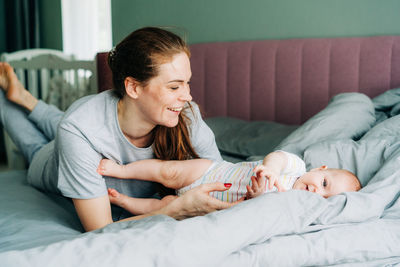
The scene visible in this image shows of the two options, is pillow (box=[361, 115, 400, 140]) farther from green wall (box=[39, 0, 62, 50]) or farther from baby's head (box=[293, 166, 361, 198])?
green wall (box=[39, 0, 62, 50])

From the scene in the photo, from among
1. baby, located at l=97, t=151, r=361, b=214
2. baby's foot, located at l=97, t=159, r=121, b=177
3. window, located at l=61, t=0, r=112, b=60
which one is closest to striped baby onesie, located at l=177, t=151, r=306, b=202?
baby, located at l=97, t=151, r=361, b=214

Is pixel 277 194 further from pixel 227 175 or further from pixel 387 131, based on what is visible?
pixel 387 131

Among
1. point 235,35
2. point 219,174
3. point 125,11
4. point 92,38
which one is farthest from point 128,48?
point 92,38

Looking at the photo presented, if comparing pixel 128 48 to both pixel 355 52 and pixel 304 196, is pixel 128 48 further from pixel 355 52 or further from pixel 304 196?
pixel 355 52

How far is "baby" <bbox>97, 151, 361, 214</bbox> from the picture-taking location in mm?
1274

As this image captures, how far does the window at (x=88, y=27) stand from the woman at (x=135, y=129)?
2.55 metres

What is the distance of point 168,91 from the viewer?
1.21m

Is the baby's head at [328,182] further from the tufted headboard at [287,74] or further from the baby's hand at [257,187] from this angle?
the tufted headboard at [287,74]

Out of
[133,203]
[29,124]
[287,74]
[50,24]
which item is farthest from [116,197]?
[50,24]

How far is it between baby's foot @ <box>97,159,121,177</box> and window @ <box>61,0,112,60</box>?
263 centimetres

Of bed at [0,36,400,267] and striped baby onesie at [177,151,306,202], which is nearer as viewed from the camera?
bed at [0,36,400,267]

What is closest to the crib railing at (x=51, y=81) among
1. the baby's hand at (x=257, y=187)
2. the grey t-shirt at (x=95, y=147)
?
the grey t-shirt at (x=95, y=147)

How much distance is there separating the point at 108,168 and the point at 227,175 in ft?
1.28

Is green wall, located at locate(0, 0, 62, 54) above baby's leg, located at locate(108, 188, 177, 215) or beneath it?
above
